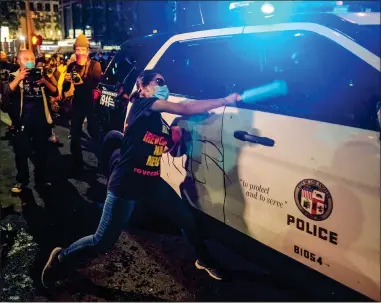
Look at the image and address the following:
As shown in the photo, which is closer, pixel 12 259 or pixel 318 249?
pixel 318 249

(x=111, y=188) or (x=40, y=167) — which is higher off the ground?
(x=111, y=188)

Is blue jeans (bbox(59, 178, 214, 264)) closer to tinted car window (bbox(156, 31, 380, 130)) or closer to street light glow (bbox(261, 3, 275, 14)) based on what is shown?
tinted car window (bbox(156, 31, 380, 130))

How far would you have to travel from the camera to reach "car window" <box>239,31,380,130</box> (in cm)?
219

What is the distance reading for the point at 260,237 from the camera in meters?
A: 2.76

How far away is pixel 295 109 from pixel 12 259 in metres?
2.72

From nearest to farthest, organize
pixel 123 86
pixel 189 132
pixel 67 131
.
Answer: pixel 189 132 < pixel 123 86 < pixel 67 131

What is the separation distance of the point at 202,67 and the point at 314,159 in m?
1.48

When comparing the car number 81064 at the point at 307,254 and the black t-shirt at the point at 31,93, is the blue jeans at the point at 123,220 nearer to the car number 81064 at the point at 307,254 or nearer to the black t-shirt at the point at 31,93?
the car number 81064 at the point at 307,254

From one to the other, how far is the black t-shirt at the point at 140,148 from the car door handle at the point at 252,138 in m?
0.55

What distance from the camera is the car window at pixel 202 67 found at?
310 cm

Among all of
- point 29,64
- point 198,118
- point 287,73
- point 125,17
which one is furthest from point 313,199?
point 125,17

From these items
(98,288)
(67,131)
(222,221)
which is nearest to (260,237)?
(222,221)

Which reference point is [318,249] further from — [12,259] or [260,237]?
[12,259]

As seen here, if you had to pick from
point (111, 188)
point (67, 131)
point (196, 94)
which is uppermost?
point (196, 94)
